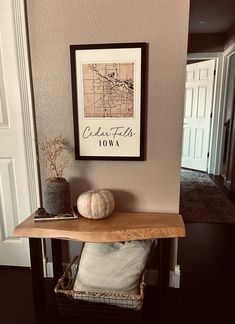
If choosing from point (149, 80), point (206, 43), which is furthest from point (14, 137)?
point (206, 43)

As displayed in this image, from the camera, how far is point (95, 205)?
4.91ft

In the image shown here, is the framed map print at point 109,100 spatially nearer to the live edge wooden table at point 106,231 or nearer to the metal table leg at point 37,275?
the live edge wooden table at point 106,231

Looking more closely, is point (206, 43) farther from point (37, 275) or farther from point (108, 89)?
point (37, 275)

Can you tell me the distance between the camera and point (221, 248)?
2.36m

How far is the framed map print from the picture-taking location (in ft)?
4.91

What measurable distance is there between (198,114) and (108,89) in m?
3.91

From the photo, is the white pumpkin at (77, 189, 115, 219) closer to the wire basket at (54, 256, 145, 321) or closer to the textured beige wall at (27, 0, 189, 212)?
the textured beige wall at (27, 0, 189, 212)

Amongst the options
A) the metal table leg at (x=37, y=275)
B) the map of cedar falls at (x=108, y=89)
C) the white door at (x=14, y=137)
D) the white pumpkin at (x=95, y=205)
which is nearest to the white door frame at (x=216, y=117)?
the map of cedar falls at (x=108, y=89)

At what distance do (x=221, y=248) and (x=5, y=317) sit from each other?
1893 millimetres

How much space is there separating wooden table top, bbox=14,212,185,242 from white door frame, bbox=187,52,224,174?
3604 mm

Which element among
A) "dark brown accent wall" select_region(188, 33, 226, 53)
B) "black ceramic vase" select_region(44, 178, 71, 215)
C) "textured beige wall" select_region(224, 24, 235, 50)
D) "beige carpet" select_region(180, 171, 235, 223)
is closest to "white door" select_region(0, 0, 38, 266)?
"black ceramic vase" select_region(44, 178, 71, 215)

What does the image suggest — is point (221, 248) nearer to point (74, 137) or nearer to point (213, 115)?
point (74, 137)

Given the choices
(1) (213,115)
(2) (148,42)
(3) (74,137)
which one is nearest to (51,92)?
(3) (74,137)

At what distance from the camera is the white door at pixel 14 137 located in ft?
5.26
